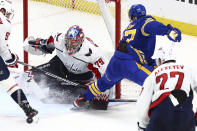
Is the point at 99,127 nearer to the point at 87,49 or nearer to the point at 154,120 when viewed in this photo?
the point at 87,49

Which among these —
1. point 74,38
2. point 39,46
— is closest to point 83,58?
point 74,38

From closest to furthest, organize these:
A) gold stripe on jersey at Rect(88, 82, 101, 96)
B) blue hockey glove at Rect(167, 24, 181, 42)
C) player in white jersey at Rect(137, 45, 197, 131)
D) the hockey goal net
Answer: player in white jersey at Rect(137, 45, 197, 131)
blue hockey glove at Rect(167, 24, 181, 42)
gold stripe on jersey at Rect(88, 82, 101, 96)
the hockey goal net

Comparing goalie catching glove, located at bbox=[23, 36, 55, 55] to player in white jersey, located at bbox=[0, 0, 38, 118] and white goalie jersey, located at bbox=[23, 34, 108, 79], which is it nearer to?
white goalie jersey, located at bbox=[23, 34, 108, 79]

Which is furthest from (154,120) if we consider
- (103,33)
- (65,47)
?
(103,33)

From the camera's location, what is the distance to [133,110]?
4.01 meters

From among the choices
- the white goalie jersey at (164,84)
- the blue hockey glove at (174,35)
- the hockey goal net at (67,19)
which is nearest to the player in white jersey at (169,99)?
the white goalie jersey at (164,84)

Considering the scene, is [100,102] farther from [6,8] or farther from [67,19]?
[67,19]

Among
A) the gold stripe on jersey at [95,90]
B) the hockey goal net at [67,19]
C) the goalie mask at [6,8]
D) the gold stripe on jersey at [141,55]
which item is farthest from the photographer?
the hockey goal net at [67,19]

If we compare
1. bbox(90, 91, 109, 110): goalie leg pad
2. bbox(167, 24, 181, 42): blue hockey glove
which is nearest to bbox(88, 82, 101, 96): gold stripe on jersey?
bbox(90, 91, 109, 110): goalie leg pad

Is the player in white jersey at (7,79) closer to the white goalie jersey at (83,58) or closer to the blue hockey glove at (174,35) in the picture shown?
the white goalie jersey at (83,58)

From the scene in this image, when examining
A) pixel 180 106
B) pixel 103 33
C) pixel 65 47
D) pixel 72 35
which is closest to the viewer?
pixel 180 106

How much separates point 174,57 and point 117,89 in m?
1.84

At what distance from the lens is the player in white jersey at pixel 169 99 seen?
2.41 meters

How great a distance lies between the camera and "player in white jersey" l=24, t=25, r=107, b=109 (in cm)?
394
